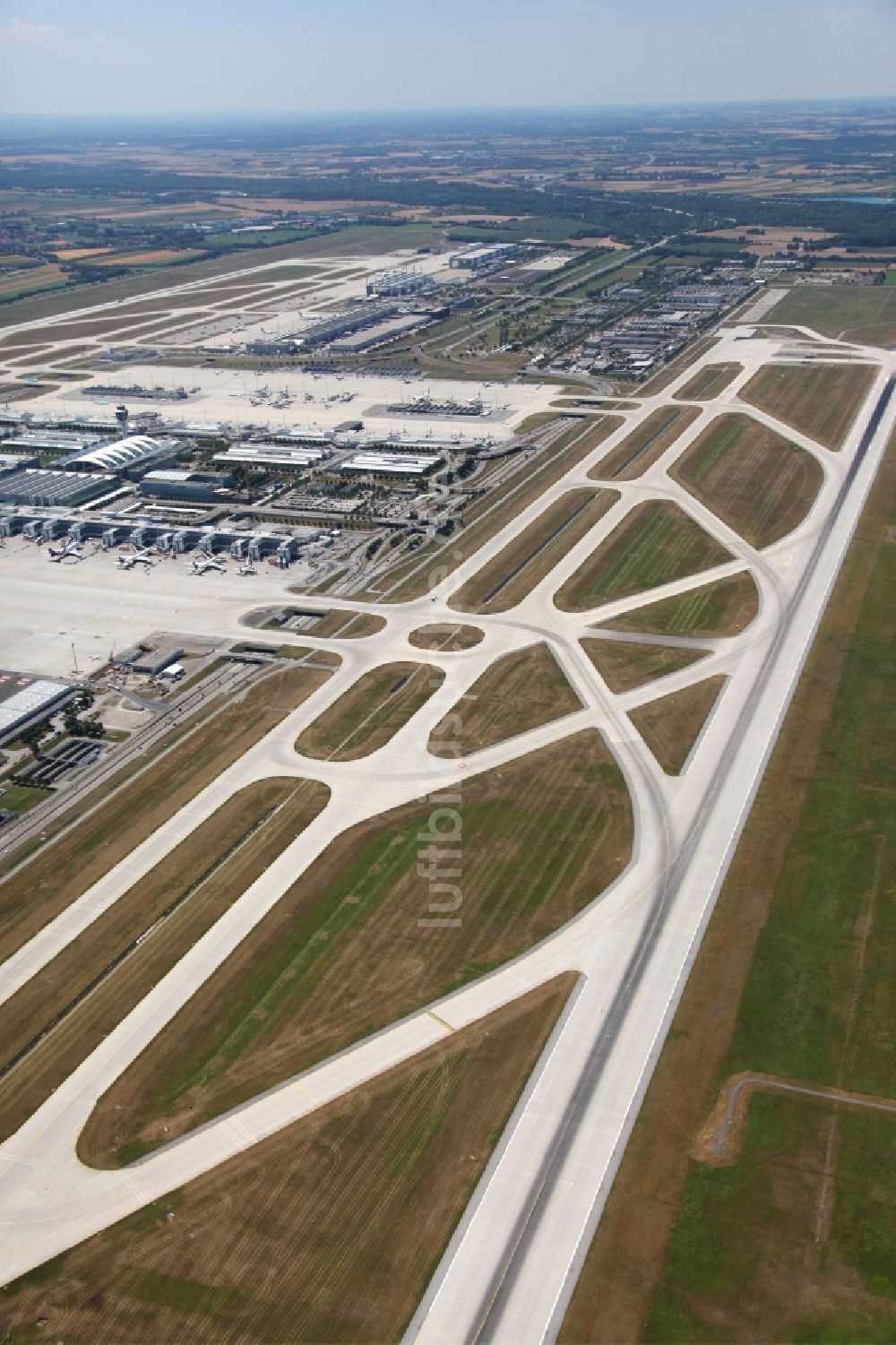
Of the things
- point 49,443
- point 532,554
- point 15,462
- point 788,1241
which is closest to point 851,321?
point 532,554

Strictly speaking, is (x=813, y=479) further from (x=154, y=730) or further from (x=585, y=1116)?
(x=585, y=1116)

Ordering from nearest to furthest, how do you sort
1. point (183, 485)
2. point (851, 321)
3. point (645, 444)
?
point (183, 485)
point (645, 444)
point (851, 321)

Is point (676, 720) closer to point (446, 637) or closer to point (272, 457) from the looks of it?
point (446, 637)

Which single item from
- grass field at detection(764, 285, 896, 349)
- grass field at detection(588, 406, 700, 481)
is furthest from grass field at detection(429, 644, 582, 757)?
grass field at detection(764, 285, 896, 349)

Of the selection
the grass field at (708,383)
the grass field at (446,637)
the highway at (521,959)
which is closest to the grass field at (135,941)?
the highway at (521,959)

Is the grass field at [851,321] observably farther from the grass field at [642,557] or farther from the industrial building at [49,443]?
the industrial building at [49,443]

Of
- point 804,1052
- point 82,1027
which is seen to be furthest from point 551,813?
point 82,1027

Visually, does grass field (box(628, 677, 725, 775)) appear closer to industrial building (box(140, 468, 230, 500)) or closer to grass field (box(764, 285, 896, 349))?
industrial building (box(140, 468, 230, 500))
